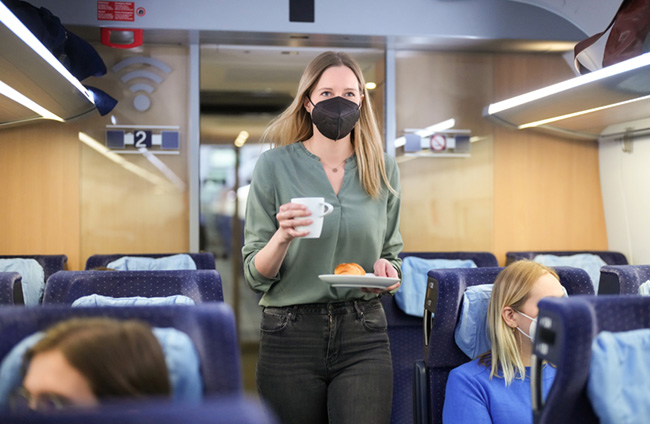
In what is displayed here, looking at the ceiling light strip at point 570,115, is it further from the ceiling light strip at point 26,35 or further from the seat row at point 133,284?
the ceiling light strip at point 26,35

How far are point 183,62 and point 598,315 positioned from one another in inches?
175

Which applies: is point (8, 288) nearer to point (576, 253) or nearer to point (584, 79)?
point (584, 79)

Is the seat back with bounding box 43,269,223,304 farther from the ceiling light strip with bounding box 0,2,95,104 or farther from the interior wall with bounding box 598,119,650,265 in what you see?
the interior wall with bounding box 598,119,650,265

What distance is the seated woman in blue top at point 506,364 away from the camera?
203cm

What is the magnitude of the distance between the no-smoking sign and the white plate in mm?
3778

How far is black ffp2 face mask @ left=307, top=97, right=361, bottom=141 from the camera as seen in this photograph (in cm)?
195

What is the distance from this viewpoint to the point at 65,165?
510 centimetres

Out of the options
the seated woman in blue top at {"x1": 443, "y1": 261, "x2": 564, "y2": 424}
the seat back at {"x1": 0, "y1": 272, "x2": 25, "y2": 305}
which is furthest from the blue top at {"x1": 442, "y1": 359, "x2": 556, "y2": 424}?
the seat back at {"x1": 0, "y1": 272, "x2": 25, "y2": 305}

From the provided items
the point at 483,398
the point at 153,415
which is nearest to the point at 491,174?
the point at 483,398

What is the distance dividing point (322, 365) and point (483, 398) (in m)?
0.55

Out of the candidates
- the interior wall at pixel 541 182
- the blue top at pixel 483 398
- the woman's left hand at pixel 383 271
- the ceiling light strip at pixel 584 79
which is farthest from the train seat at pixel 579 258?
the woman's left hand at pixel 383 271

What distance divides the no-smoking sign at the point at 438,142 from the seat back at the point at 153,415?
478cm

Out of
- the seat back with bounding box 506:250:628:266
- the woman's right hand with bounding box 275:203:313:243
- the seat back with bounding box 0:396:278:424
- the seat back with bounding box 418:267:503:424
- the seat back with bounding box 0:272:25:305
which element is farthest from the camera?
the seat back with bounding box 506:250:628:266

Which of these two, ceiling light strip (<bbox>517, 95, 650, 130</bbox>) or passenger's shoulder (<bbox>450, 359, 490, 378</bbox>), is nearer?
passenger's shoulder (<bbox>450, 359, 490, 378</bbox>)
